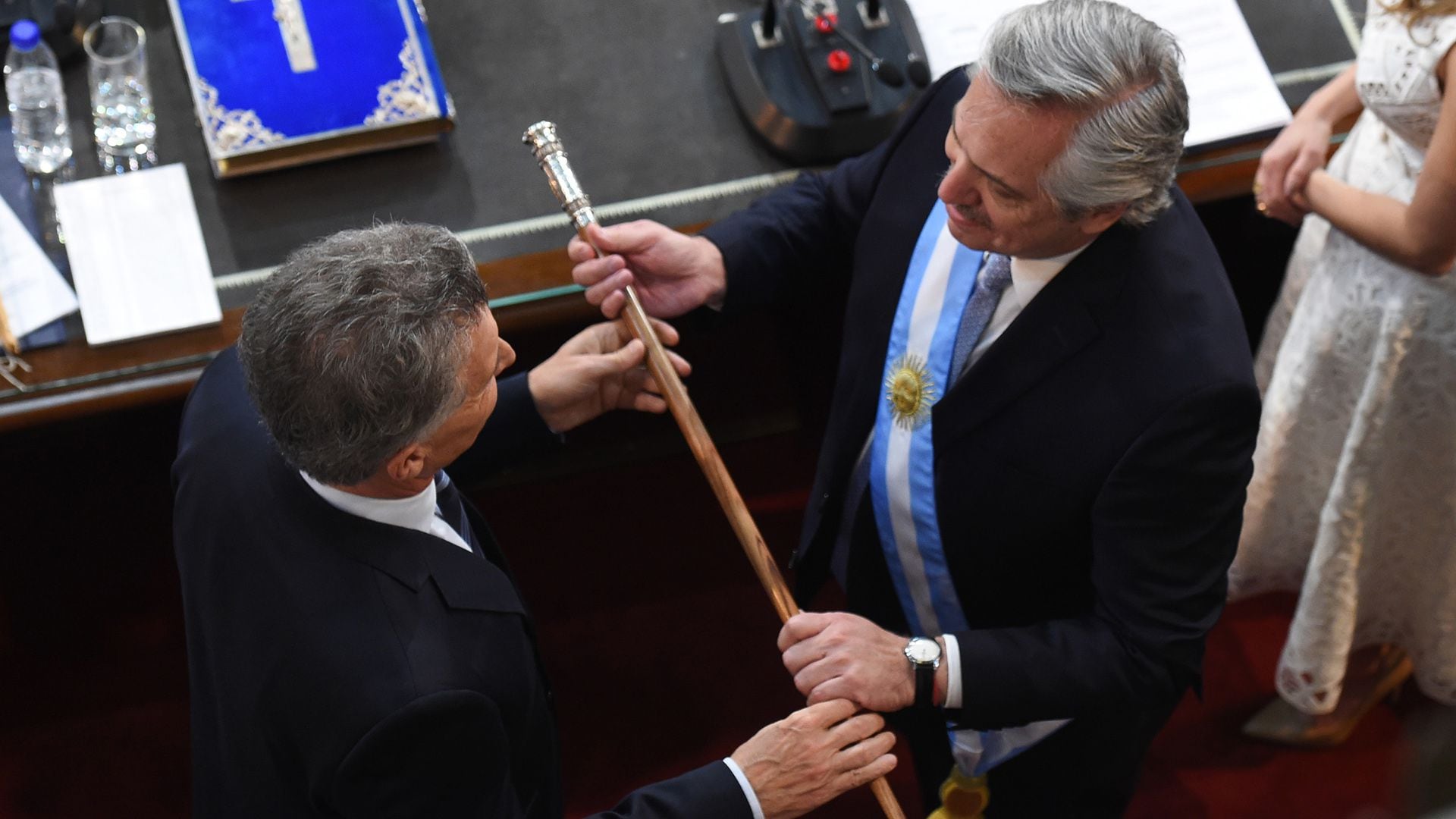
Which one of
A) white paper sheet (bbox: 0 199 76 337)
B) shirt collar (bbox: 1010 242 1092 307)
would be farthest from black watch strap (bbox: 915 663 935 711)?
white paper sheet (bbox: 0 199 76 337)

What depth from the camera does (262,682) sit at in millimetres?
1678

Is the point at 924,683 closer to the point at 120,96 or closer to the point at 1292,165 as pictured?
the point at 1292,165

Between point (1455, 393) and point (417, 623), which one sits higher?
point (417, 623)

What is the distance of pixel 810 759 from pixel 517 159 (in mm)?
1341

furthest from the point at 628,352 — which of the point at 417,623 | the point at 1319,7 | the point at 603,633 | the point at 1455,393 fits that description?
the point at 1319,7

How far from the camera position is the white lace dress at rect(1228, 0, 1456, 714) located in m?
2.40

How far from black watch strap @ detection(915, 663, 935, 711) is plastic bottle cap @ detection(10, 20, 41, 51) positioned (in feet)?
6.32

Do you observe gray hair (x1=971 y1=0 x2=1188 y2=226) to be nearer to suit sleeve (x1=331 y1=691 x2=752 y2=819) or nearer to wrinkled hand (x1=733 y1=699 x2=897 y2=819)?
wrinkled hand (x1=733 y1=699 x2=897 y2=819)

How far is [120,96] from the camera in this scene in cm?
270

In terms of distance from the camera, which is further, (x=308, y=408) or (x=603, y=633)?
(x=603, y=633)

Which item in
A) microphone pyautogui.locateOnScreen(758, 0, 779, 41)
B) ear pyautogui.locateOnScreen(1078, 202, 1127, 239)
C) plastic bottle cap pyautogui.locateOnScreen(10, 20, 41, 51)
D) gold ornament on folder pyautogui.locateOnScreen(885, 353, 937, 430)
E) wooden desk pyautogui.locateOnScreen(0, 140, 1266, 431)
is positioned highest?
plastic bottle cap pyautogui.locateOnScreen(10, 20, 41, 51)

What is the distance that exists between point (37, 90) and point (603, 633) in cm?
155

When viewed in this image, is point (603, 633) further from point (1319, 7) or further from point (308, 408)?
point (1319, 7)

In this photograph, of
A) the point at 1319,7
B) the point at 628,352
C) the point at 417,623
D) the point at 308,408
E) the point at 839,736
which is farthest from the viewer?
the point at 1319,7
